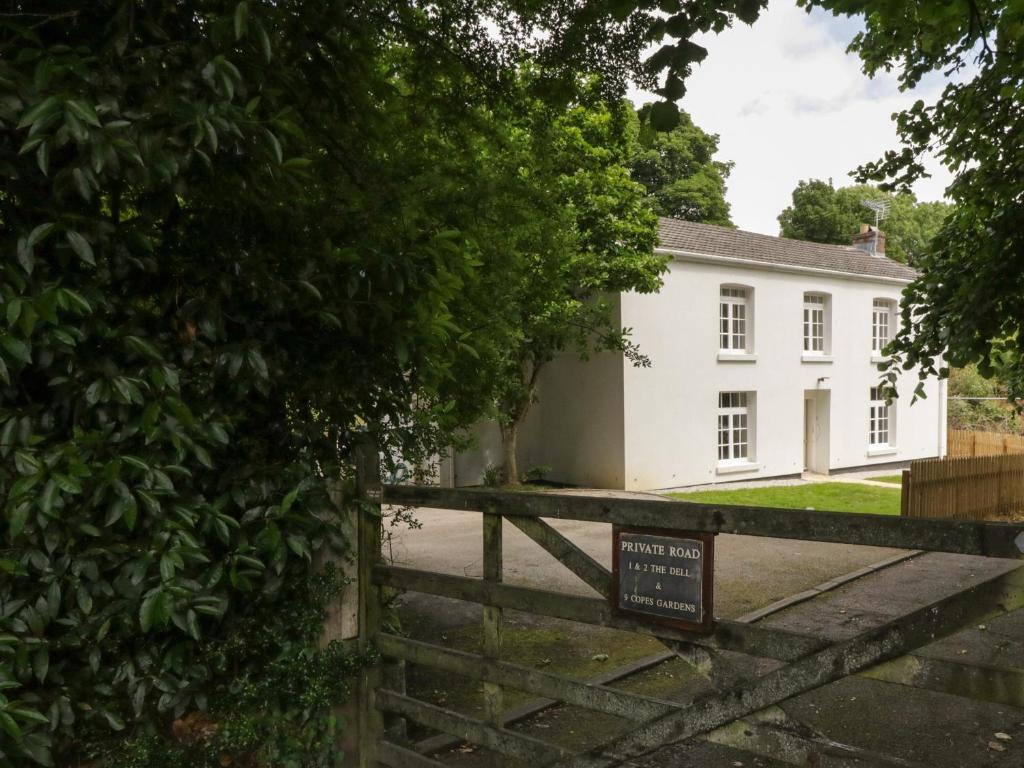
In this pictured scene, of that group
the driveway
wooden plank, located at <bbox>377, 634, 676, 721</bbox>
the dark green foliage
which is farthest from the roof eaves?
wooden plank, located at <bbox>377, 634, 676, 721</bbox>

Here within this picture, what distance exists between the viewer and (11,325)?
9.24 ft

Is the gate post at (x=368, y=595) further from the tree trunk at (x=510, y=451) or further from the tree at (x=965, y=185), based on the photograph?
the tree trunk at (x=510, y=451)

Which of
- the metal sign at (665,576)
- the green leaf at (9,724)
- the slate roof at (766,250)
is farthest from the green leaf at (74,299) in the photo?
the slate roof at (766,250)

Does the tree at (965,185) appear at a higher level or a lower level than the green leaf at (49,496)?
higher

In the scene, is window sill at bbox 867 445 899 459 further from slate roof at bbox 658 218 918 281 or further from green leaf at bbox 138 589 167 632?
green leaf at bbox 138 589 167 632

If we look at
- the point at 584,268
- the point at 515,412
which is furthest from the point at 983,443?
the point at 515,412

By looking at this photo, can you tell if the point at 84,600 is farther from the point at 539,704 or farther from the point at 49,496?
the point at 539,704

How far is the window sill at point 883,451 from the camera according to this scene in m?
26.1

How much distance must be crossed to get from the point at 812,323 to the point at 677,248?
6.17m

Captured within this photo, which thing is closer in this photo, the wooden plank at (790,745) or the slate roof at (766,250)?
the wooden plank at (790,745)

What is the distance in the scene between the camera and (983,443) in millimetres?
20453

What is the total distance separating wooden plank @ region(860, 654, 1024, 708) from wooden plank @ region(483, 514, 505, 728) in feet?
5.22

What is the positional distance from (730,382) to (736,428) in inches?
56.7

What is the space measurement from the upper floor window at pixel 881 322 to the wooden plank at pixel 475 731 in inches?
987
